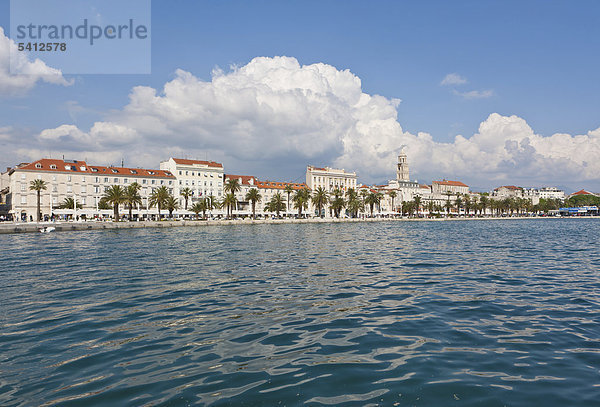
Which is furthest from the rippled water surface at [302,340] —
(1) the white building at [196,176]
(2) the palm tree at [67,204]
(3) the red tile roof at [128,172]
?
(1) the white building at [196,176]

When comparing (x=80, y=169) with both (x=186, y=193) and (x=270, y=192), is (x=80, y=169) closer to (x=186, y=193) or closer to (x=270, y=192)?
(x=186, y=193)

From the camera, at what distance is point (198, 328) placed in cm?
996

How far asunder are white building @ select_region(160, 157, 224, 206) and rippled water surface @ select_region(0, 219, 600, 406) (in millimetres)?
110606

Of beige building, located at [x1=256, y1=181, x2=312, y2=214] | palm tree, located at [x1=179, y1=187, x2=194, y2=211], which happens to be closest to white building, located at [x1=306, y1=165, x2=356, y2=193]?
beige building, located at [x1=256, y1=181, x2=312, y2=214]

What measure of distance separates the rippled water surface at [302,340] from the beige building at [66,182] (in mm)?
86781

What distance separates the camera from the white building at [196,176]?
12481 centimetres

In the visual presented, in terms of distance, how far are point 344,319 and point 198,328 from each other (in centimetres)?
427

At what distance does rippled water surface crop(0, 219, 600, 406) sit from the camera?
248 inches

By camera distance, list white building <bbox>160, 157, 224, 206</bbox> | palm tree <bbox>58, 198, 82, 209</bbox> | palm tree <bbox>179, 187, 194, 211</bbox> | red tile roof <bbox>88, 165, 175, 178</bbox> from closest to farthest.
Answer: palm tree <bbox>58, 198, 82, 209</bbox>
red tile roof <bbox>88, 165, 175, 178</bbox>
palm tree <bbox>179, 187, 194, 211</bbox>
white building <bbox>160, 157, 224, 206</bbox>

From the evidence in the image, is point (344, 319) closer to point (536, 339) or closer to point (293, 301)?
point (293, 301)

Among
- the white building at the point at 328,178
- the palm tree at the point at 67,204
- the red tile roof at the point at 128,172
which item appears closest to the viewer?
the palm tree at the point at 67,204

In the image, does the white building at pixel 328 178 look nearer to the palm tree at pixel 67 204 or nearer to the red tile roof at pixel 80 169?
the red tile roof at pixel 80 169

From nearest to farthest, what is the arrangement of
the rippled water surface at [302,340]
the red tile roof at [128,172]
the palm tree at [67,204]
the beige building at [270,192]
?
the rippled water surface at [302,340] → the palm tree at [67,204] → the red tile roof at [128,172] → the beige building at [270,192]

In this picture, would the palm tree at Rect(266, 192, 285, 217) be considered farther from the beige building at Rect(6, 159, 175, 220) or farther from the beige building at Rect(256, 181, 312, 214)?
the beige building at Rect(6, 159, 175, 220)
